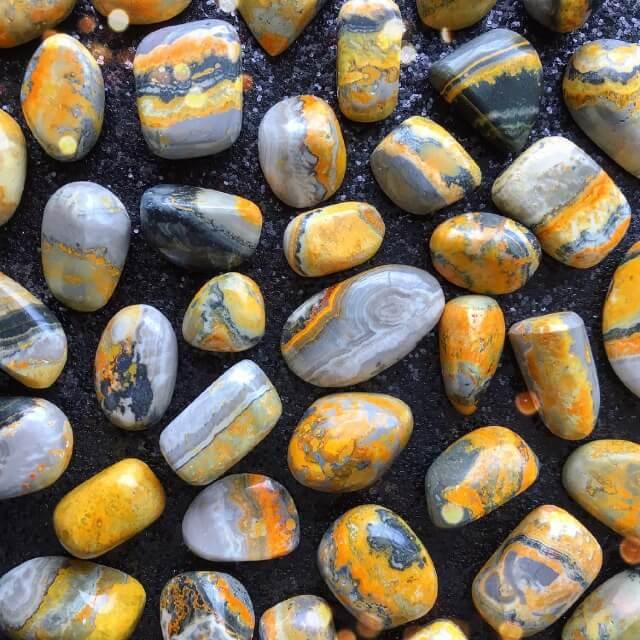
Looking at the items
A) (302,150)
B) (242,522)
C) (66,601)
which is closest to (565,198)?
(302,150)

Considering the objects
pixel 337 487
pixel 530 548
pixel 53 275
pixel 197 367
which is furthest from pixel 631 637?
pixel 53 275

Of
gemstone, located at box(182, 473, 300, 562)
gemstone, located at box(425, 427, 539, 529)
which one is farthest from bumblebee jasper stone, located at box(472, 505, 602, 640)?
gemstone, located at box(182, 473, 300, 562)

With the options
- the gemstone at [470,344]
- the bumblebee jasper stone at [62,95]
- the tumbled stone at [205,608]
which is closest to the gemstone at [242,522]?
the tumbled stone at [205,608]

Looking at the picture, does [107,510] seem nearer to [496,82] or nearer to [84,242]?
[84,242]

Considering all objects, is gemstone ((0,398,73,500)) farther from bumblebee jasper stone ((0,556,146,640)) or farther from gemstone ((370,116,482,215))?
gemstone ((370,116,482,215))

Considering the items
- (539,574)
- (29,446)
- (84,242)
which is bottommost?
(539,574)
